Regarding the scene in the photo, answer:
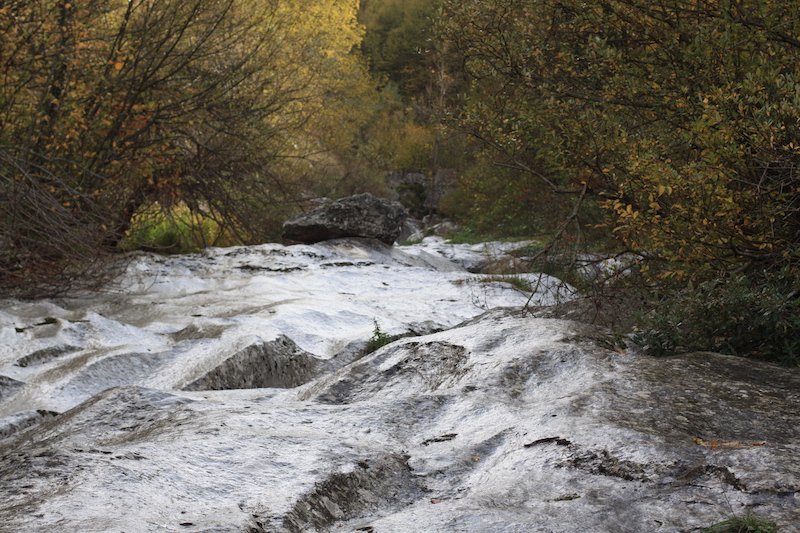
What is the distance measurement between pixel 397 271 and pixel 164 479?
8.71m

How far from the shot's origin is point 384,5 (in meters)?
46.4

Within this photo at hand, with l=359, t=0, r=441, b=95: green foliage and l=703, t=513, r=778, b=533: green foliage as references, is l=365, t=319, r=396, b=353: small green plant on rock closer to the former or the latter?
l=703, t=513, r=778, b=533: green foliage

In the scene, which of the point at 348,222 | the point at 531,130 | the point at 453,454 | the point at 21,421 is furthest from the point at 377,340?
the point at 348,222

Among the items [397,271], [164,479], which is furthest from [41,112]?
[164,479]

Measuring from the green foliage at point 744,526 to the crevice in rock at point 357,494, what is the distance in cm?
112

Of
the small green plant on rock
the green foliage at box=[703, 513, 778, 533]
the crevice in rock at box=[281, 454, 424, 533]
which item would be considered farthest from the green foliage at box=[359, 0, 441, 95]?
the green foliage at box=[703, 513, 778, 533]

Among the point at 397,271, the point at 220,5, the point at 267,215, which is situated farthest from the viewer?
the point at 267,215

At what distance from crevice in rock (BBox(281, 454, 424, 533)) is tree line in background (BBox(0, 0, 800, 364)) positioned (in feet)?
6.91

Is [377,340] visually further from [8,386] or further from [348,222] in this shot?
[348,222]

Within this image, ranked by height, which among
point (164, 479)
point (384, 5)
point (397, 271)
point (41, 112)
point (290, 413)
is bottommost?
point (397, 271)

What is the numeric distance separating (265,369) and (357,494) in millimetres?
3076

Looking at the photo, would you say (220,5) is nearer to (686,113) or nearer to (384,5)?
(686,113)

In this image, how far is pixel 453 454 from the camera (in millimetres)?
2916

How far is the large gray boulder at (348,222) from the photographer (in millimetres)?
13039
